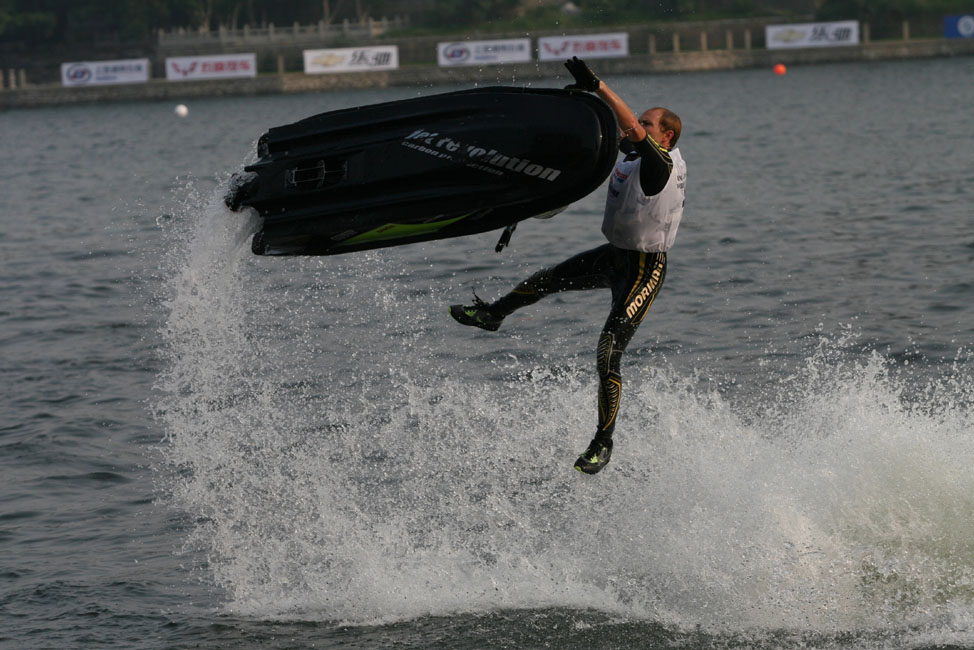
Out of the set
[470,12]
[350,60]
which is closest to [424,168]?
[350,60]

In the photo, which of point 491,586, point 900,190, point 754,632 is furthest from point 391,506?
point 900,190

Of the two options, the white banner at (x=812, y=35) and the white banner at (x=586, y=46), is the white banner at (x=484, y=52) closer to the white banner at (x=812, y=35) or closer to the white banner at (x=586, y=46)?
the white banner at (x=586, y=46)

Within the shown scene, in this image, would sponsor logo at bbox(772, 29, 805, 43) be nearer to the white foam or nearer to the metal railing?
the metal railing

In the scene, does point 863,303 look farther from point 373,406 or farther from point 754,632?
point 754,632

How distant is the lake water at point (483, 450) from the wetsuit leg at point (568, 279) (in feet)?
5.08

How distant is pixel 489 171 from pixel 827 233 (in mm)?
11667

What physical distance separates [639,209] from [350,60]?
56.7m

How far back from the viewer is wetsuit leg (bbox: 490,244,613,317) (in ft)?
27.5

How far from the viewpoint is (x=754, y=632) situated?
7.65m

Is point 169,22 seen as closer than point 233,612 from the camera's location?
No

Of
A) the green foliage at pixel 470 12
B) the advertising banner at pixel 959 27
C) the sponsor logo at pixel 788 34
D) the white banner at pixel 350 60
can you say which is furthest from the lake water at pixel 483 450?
the green foliage at pixel 470 12

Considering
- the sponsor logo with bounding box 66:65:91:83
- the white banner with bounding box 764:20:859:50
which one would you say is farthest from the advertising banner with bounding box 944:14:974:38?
the sponsor logo with bounding box 66:65:91:83

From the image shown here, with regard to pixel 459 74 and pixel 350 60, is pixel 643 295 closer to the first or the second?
pixel 459 74

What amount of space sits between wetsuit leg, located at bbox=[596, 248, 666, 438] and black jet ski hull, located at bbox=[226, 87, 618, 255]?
57 cm
